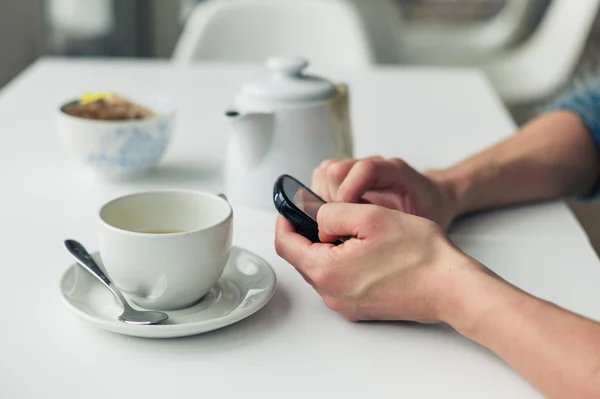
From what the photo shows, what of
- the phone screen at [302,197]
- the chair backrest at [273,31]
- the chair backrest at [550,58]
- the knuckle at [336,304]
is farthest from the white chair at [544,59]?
the knuckle at [336,304]

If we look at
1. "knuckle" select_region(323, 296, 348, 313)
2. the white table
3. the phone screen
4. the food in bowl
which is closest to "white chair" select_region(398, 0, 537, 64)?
the white table

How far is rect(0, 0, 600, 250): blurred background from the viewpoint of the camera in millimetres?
2492

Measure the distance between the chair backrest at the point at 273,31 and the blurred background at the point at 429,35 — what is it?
56 millimetres

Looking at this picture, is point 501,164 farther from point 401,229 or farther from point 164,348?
point 164,348

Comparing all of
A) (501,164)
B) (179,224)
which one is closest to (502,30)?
(501,164)

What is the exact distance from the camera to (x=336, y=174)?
79 cm

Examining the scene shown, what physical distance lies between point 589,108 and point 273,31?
3.34 feet

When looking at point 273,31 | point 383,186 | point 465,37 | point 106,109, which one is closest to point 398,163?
point 383,186

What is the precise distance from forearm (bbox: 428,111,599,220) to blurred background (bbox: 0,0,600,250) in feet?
3.38

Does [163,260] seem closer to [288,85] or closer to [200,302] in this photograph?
[200,302]

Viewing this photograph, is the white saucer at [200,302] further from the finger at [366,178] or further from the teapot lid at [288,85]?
the teapot lid at [288,85]

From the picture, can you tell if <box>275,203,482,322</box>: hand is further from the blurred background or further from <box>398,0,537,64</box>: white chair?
<box>398,0,537,64</box>: white chair

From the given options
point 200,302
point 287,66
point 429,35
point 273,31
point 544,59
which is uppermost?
point 287,66

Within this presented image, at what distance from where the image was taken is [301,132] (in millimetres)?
896
